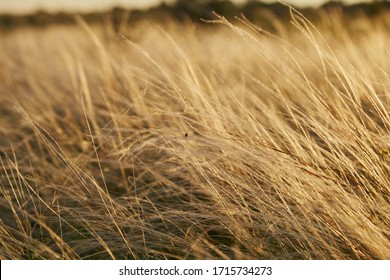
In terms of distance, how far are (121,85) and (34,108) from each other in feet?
1.55

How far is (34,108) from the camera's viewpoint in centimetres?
302

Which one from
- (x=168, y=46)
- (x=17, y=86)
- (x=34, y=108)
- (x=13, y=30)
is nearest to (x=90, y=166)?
(x=34, y=108)

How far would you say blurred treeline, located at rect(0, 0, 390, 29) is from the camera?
4.59 m

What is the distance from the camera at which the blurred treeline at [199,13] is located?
4586 mm

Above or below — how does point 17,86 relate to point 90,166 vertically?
above

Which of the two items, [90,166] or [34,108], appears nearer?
[90,166]

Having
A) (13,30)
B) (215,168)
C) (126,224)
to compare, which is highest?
(13,30)

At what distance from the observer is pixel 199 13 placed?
743cm

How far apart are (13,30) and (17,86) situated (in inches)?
94.8
